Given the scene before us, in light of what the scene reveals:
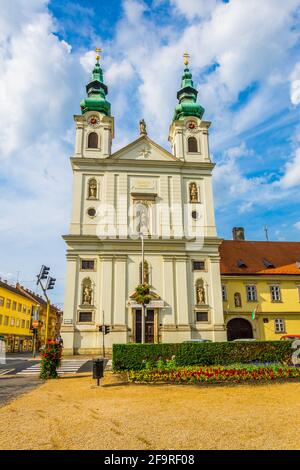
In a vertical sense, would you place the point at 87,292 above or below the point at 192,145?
below

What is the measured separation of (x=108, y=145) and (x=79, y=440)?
31586mm

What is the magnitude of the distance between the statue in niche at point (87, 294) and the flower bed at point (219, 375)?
1614 cm

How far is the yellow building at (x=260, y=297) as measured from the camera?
33188 mm

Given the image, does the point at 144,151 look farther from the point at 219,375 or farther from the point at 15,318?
the point at 15,318

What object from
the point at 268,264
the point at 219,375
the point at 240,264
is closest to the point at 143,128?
the point at 240,264

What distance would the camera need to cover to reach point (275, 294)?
113ft

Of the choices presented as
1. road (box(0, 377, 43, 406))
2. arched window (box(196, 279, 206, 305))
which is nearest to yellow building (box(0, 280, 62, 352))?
arched window (box(196, 279, 206, 305))

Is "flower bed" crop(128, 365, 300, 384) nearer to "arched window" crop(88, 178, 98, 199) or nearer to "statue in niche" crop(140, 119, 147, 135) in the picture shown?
"arched window" crop(88, 178, 98, 199)

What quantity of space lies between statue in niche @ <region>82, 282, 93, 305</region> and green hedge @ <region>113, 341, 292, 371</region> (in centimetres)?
1378

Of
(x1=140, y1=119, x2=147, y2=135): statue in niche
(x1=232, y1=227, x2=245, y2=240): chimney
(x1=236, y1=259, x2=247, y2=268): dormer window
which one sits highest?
(x1=140, y1=119, x2=147, y2=135): statue in niche

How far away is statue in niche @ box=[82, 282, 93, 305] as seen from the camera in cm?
2937

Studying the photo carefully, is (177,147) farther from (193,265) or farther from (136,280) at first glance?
(136,280)

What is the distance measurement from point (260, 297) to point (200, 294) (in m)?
7.47

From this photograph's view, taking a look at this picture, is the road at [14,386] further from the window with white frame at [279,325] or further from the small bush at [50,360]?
the window with white frame at [279,325]
